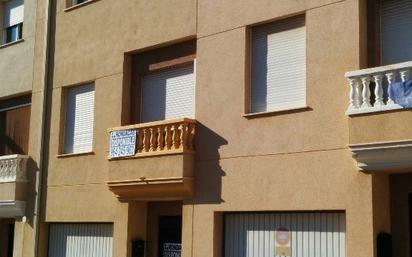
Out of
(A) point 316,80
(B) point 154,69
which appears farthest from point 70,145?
(A) point 316,80

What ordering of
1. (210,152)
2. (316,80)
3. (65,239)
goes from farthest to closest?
(65,239)
(210,152)
(316,80)

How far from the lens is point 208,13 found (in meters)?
14.9

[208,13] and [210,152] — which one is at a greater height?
[208,13]

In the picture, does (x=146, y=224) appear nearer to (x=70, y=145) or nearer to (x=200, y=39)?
(x=70, y=145)

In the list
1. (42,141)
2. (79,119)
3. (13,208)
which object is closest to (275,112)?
(79,119)

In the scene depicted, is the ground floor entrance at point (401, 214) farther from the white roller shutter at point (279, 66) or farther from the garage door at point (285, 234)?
the white roller shutter at point (279, 66)

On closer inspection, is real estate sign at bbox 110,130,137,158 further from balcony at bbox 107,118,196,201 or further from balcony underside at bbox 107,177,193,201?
balcony underside at bbox 107,177,193,201

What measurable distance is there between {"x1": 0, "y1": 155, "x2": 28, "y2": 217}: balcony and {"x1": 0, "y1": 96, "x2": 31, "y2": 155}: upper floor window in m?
0.83

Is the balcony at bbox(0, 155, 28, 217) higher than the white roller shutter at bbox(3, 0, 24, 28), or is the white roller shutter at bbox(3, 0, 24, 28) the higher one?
the white roller shutter at bbox(3, 0, 24, 28)

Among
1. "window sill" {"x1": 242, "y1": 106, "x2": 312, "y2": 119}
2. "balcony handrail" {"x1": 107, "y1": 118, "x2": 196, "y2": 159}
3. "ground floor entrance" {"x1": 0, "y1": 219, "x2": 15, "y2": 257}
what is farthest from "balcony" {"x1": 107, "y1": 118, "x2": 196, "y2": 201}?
"ground floor entrance" {"x1": 0, "y1": 219, "x2": 15, "y2": 257}

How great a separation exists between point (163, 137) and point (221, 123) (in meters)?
1.46

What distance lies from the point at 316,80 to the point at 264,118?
1.37m

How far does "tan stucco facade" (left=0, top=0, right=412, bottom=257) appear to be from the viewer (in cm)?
1207

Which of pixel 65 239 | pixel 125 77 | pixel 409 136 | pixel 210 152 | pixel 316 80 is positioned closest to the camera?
pixel 409 136
